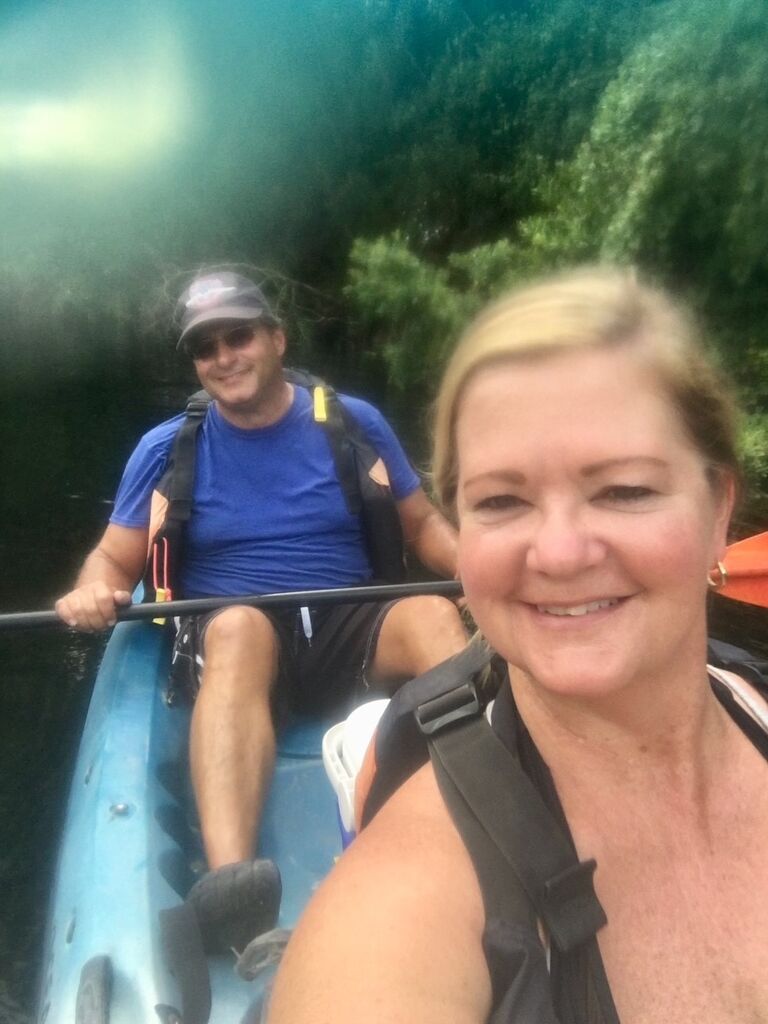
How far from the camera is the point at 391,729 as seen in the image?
874 mm

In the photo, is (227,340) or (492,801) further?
(227,340)

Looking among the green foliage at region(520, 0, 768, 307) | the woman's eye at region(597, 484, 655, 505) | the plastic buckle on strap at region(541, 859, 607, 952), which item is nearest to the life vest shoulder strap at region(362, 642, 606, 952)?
the plastic buckle on strap at region(541, 859, 607, 952)

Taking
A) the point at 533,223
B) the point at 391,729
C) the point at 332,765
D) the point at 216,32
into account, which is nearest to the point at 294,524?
the point at 332,765

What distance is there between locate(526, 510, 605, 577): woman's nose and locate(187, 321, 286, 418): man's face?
1.50m

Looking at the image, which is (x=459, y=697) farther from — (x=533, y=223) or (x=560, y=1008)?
(x=533, y=223)

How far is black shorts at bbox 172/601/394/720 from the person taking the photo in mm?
2100

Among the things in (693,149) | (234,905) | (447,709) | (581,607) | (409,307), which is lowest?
(234,905)

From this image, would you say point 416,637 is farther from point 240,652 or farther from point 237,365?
point 237,365

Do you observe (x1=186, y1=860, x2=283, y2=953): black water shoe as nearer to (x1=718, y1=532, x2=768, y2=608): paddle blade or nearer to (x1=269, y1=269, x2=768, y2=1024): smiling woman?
(x1=269, y1=269, x2=768, y2=1024): smiling woman

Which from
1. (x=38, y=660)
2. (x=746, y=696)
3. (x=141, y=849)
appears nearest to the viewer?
(x=746, y=696)

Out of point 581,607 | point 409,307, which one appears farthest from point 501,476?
point 409,307

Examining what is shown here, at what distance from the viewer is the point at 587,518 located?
30.2 inches

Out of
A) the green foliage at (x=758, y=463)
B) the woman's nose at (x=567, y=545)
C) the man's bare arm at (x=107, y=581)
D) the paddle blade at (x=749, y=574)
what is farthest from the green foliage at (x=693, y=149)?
the woman's nose at (x=567, y=545)

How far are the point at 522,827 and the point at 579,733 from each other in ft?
0.39
